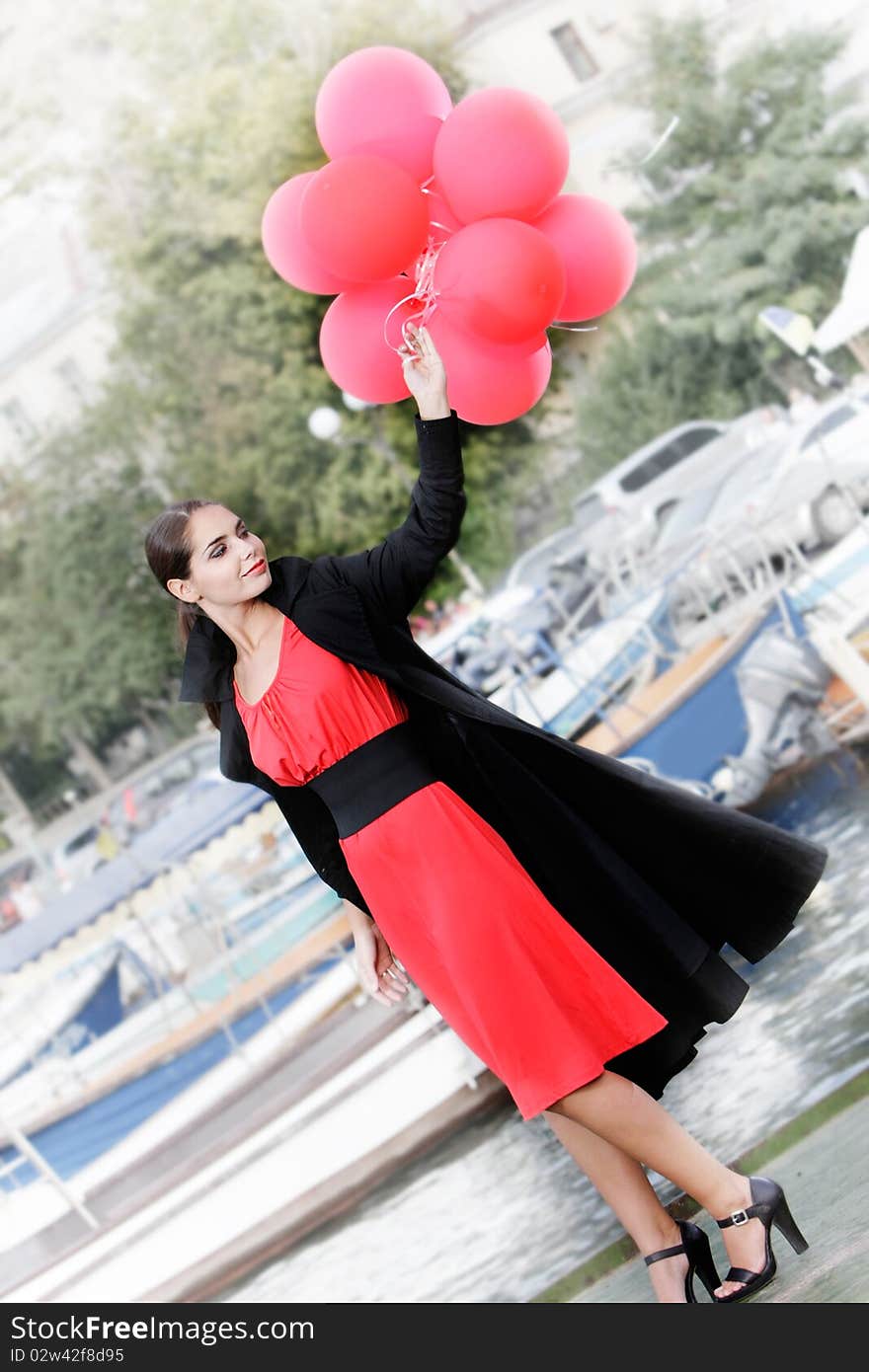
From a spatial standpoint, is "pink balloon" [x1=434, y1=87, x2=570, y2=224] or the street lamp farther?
the street lamp

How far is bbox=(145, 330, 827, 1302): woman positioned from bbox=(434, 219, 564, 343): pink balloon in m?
0.10

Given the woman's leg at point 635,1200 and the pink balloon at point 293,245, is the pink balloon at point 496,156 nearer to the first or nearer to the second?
the pink balloon at point 293,245

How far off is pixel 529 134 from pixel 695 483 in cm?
623

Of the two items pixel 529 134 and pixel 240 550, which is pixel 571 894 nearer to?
pixel 240 550

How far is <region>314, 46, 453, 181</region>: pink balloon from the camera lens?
71.6 inches

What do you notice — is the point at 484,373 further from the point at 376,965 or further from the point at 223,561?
the point at 376,965

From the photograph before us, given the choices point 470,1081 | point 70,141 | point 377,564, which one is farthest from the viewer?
A: point 70,141

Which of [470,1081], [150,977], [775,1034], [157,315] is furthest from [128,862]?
[775,1034]

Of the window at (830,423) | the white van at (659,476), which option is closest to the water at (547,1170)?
the window at (830,423)

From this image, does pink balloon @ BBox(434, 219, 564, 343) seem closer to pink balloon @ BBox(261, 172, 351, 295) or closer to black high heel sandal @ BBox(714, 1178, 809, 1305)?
pink balloon @ BBox(261, 172, 351, 295)

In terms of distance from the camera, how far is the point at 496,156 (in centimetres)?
171

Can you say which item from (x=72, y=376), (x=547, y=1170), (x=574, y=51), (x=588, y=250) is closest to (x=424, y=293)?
(x=588, y=250)

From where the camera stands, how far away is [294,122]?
809 cm

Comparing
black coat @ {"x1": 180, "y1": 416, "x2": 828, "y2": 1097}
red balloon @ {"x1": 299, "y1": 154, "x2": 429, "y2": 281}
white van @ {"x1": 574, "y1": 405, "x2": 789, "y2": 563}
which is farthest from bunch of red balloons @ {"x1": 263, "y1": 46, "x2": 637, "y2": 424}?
white van @ {"x1": 574, "y1": 405, "x2": 789, "y2": 563}
